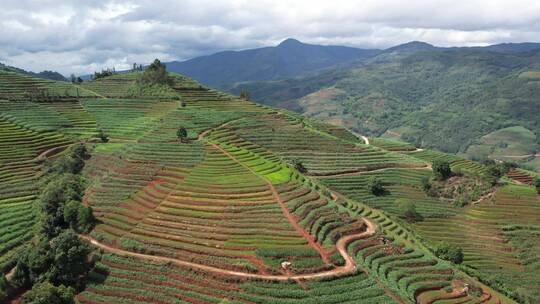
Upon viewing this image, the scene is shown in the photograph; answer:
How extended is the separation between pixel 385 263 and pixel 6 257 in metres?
50.2

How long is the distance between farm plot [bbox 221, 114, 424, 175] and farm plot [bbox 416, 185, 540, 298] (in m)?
23.0

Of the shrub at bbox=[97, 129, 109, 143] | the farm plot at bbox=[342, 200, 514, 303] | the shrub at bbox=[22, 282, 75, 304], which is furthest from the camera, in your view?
the shrub at bbox=[97, 129, 109, 143]

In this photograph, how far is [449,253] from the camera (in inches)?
2461

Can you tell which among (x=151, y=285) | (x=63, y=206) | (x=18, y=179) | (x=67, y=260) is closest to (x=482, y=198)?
(x=151, y=285)

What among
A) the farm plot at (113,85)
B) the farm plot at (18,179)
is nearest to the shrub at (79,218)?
the farm plot at (18,179)

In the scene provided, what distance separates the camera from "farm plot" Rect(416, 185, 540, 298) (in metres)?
69.2

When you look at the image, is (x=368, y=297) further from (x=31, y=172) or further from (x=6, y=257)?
(x=31, y=172)

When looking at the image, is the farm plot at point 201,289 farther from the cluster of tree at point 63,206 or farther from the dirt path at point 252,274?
the cluster of tree at point 63,206

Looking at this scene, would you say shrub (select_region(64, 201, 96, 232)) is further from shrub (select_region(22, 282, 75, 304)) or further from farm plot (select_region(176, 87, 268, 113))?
farm plot (select_region(176, 87, 268, 113))

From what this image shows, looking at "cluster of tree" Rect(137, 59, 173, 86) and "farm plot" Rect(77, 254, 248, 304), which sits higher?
"cluster of tree" Rect(137, 59, 173, 86)

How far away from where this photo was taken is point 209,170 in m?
75.2

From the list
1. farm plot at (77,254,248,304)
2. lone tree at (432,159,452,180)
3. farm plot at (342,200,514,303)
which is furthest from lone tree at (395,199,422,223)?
farm plot at (77,254,248,304)

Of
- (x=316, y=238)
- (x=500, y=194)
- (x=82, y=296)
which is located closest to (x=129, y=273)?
(x=82, y=296)

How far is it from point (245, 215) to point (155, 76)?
102 meters
